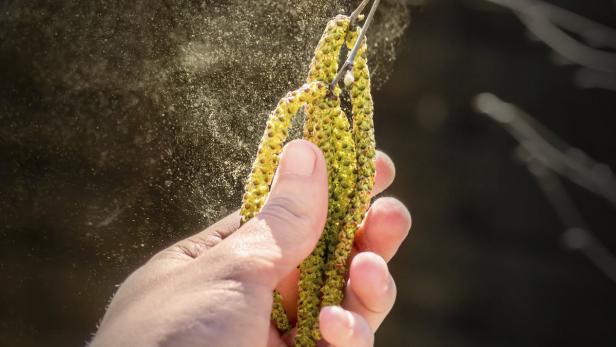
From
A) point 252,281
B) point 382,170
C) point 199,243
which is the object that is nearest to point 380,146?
point 382,170

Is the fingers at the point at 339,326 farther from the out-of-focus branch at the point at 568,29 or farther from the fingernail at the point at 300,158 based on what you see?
the out-of-focus branch at the point at 568,29

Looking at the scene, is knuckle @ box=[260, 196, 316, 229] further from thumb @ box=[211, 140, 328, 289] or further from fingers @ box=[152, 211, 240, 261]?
fingers @ box=[152, 211, 240, 261]

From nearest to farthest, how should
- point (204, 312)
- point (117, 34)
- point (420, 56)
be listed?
1. point (204, 312)
2. point (117, 34)
3. point (420, 56)

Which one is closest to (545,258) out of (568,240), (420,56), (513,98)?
(568,240)

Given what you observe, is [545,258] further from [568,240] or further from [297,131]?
[297,131]

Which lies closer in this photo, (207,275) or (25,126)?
A: (207,275)

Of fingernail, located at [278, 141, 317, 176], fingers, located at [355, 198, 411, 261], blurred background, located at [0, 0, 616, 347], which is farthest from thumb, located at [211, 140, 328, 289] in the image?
blurred background, located at [0, 0, 616, 347]

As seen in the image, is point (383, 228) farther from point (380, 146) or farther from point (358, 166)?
point (380, 146)
